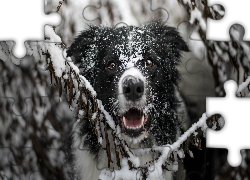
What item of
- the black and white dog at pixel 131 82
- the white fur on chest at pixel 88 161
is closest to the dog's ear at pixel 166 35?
the black and white dog at pixel 131 82

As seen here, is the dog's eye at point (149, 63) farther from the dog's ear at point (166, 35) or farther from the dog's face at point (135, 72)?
the dog's ear at point (166, 35)

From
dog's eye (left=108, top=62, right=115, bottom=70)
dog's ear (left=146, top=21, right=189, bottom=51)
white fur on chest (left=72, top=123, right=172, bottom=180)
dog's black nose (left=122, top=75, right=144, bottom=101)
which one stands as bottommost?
white fur on chest (left=72, top=123, right=172, bottom=180)

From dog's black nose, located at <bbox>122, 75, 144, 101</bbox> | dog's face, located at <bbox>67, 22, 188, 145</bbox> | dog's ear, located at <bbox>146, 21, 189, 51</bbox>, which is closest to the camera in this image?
dog's black nose, located at <bbox>122, 75, 144, 101</bbox>

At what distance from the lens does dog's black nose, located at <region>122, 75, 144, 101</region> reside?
2291mm

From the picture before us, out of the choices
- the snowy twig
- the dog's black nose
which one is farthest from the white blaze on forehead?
the snowy twig

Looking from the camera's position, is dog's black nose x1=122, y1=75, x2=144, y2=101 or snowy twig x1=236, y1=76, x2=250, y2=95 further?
snowy twig x1=236, y1=76, x2=250, y2=95

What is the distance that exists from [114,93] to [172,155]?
0.77m

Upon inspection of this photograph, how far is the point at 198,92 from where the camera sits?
2.43m

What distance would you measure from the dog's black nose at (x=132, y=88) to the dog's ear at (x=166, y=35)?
0.54 metres

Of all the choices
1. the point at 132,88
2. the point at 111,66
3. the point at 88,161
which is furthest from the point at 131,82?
the point at 88,161

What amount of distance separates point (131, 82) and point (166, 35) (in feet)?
2.16

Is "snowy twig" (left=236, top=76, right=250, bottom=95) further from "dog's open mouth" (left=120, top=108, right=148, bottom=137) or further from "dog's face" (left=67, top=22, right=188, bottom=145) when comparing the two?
"dog's open mouth" (left=120, top=108, right=148, bottom=137)

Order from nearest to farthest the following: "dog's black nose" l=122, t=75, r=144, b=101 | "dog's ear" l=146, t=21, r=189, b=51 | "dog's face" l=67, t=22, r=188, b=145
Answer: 1. "dog's black nose" l=122, t=75, r=144, b=101
2. "dog's face" l=67, t=22, r=188, b=145
3. "dog's ear" l=146, t=21, r=189, b=51

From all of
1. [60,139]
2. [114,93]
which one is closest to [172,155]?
[114,93]
